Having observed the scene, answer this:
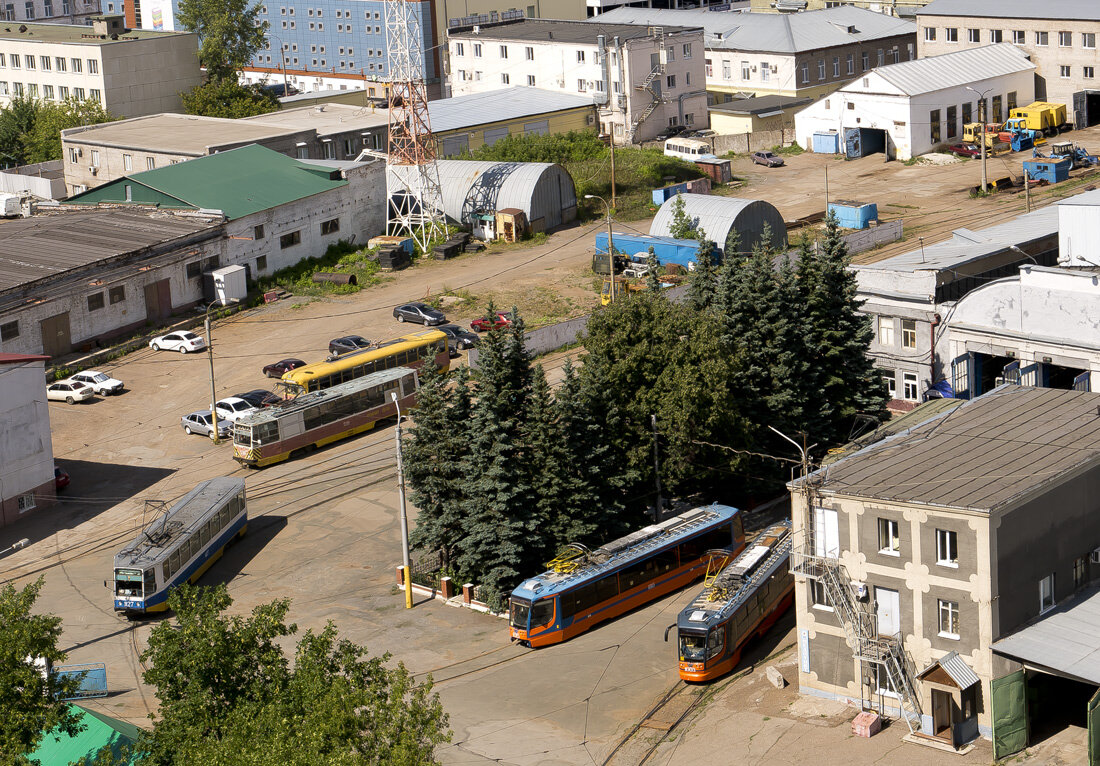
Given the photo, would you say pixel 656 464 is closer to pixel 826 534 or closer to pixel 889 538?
pixel 826 534

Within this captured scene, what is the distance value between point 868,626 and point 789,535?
8.29 metres

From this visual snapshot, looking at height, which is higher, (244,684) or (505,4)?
(505,4)

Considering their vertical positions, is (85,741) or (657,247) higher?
(657,247)

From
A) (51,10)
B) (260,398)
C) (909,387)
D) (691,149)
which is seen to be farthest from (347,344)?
(51,10)

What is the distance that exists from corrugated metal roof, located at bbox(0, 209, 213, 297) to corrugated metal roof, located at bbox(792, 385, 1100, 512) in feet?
147

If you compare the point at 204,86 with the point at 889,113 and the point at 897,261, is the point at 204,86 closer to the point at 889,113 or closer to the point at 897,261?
the point at 889,113

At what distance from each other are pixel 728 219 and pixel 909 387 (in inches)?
848

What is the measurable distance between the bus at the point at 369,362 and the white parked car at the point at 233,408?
1929 millimetres

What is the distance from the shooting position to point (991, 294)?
54719mm

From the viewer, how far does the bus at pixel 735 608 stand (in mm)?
41375

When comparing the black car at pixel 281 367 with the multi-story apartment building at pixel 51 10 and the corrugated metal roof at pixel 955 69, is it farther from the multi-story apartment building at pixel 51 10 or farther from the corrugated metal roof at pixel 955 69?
the multi-story apartment building at pixel 51 10

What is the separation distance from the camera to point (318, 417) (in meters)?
59.9

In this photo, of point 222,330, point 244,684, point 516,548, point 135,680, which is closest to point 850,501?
point 516,548

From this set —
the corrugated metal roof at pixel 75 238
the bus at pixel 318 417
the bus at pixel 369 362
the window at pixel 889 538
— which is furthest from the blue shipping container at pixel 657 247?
the window at pixel 889 538
